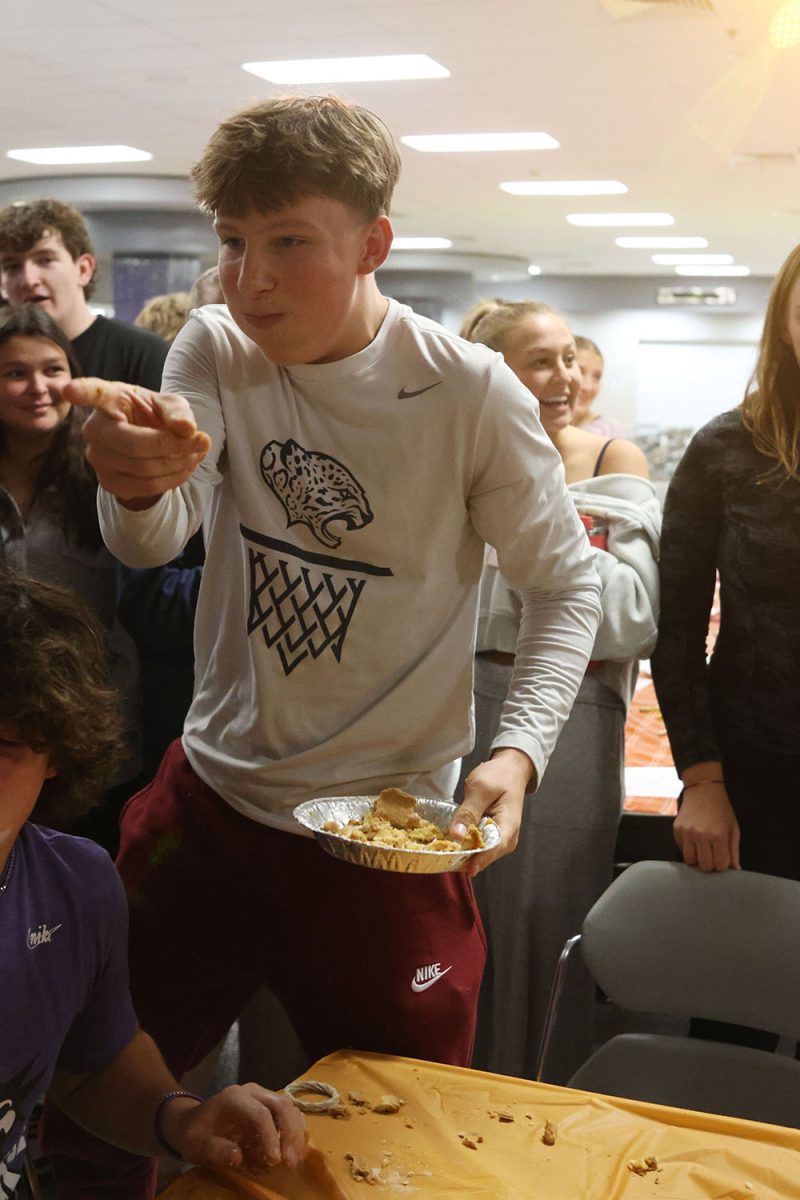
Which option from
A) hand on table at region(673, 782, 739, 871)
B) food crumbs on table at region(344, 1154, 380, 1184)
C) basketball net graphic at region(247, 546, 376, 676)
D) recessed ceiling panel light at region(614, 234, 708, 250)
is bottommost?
food crumbs on table at region(344, 1154, 380, 1184)

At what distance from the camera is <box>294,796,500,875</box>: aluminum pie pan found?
1.24 meters

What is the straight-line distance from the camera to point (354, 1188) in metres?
1.14

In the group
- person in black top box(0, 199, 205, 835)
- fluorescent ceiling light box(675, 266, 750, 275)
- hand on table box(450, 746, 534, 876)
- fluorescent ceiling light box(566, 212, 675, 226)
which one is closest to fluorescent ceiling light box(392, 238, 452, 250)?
fluorescent ceiling light box(566, 212, 675, 226)

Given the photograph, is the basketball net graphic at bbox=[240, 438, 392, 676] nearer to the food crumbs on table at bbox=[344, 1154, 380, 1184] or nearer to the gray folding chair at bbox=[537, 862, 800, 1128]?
the food crumbs on table at bbox=[344, 1154, 380, 1184]

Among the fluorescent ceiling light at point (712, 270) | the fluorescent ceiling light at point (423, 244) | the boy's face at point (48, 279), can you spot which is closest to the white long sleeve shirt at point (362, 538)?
the boy's face at point (48, 279)

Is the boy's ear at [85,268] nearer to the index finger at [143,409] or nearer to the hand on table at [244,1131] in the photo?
the index finger at [143,409]

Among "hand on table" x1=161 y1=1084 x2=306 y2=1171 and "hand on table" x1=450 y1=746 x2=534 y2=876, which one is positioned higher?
"hand on table" x1=450 y1=746 x2=534 y2=876

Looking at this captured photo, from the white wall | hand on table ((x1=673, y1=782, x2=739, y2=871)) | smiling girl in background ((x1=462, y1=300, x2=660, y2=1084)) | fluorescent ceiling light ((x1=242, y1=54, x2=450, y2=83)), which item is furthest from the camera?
the white wall

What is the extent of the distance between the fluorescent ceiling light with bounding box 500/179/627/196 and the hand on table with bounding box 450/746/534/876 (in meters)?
9.51

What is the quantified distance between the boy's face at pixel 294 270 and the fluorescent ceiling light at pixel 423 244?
13.2 meters

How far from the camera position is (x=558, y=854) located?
8.29 feet

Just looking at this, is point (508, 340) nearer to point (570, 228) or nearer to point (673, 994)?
point (673, 994)

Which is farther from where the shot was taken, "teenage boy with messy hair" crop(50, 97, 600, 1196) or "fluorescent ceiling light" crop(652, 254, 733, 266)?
"fluorescent ceiling light" crop(652, 254, 733, 266)

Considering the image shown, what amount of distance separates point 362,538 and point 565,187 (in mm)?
9860
